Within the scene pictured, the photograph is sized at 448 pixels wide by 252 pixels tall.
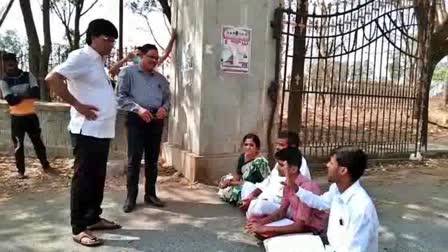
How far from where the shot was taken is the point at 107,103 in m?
3.91

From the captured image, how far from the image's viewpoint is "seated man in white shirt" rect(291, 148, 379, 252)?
2.83 metres

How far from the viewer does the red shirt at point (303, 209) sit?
3.84 m

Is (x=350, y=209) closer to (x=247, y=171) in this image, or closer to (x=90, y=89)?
(x=247, y=171)

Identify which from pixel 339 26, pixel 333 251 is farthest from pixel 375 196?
pixel 333 251

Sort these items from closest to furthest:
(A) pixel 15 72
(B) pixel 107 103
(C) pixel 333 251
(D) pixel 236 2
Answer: (C) pixel 333 251
(B) pixel 107 103
(D) pixel 236 2
(A) pixel 15 72

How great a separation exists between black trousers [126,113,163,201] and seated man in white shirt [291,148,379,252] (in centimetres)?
219

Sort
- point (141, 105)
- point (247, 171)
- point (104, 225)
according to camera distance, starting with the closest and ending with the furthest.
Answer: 1. point (104, 225)
2. point (141, 105)
3. point (247, 171)

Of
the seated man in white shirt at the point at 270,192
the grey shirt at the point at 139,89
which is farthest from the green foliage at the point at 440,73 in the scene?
the grey shirt at the point at 139,89

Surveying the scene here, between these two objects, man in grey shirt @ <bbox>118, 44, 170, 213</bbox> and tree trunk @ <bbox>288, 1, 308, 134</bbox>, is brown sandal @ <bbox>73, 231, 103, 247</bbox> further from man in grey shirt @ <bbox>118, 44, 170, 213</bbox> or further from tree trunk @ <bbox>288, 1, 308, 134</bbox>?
tree trunk @ <bbox>288, 1, 308, 134</bbox>

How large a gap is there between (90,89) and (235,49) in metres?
2.36

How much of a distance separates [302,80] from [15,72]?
3.73 m

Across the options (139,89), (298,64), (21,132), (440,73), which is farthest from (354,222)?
(440,73)

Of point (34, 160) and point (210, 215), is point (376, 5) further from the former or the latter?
point (34, 160)

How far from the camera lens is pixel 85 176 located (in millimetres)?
3893
